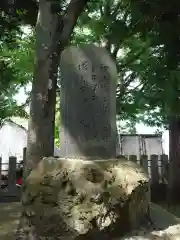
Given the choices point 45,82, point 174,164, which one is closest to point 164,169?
point 174,164

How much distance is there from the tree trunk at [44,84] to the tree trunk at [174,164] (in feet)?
12.4

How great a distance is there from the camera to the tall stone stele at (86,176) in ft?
11.7

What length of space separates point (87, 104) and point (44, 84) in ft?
4.76

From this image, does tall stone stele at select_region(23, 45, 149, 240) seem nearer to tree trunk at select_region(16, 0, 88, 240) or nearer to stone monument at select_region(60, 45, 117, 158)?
stone monument at select_region(60, 45, 117, 158)

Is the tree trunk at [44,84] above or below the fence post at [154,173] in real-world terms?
above

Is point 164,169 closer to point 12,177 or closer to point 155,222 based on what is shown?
point 12,177

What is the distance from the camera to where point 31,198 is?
12.1 ft

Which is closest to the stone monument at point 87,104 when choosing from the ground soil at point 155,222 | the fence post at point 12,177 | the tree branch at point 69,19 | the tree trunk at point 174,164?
the ground soil at point 155,222

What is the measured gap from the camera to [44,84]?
5.77 m

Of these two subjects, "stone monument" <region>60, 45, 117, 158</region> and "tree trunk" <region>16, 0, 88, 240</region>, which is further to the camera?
"tree trunk" <region>16, 0, 88, 240</region>

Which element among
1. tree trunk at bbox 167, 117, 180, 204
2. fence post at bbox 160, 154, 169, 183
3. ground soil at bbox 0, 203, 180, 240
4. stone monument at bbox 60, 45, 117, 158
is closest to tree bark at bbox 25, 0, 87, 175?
ground soil at bbox 0, 203, 180, 240

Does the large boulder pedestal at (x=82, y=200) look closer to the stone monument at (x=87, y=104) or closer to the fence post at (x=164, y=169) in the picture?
the stone monument at (x=87, y=104)

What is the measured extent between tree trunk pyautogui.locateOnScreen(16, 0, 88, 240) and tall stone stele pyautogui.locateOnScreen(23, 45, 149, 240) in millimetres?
1153

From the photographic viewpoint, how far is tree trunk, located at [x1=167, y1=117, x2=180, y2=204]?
859 cm
